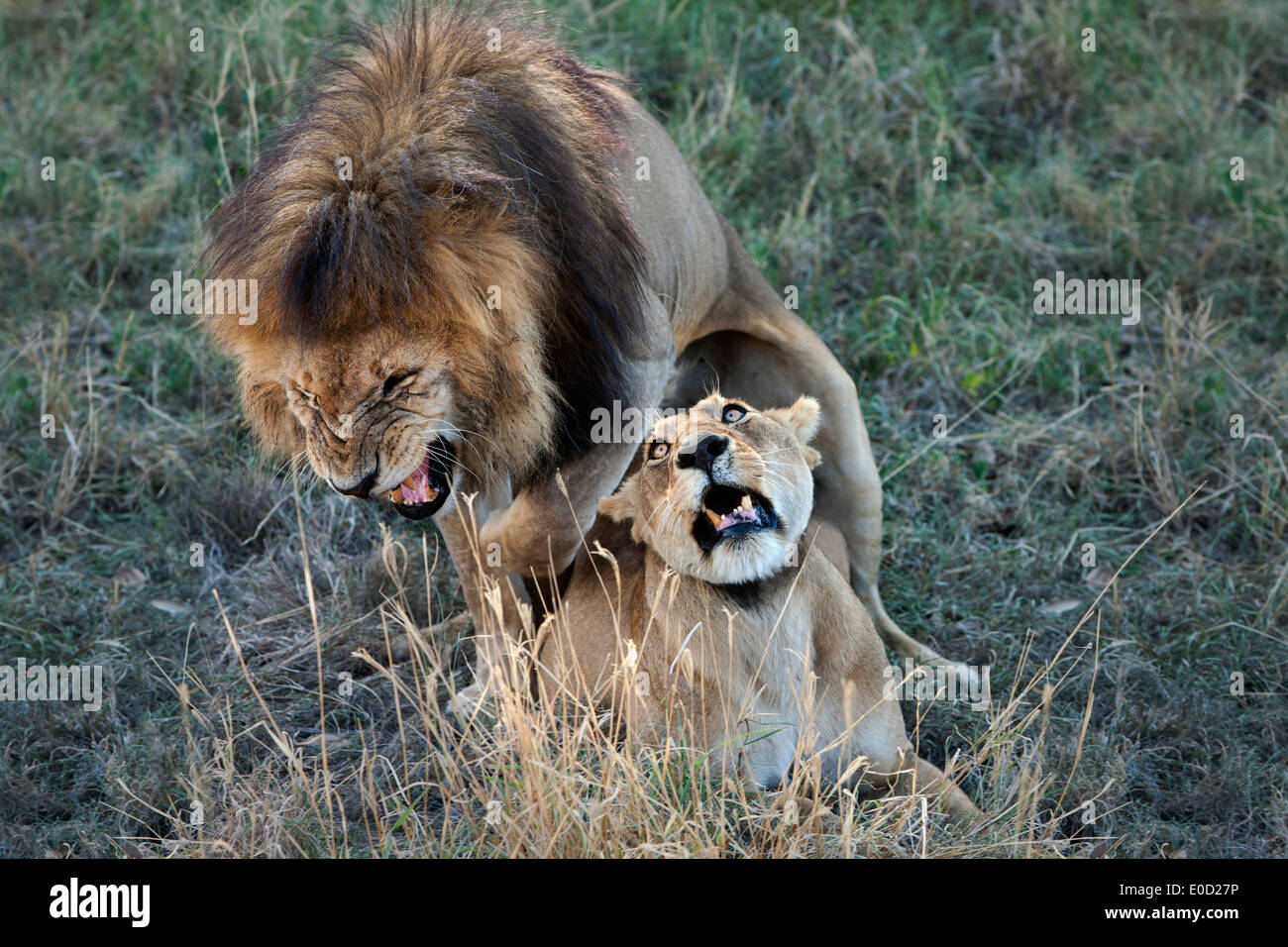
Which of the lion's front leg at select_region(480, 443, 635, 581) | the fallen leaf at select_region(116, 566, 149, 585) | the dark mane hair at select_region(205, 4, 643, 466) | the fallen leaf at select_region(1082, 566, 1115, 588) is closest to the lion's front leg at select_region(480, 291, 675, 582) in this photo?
the lion's front leg at select_region(480, 443, 635, 581)

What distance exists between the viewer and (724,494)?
13.1 feet

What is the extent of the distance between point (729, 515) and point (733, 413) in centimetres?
34

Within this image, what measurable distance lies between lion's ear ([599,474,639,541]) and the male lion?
0.54 feet

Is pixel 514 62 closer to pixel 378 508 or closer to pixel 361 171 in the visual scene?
pixel 361 171

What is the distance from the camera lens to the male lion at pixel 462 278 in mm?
3688

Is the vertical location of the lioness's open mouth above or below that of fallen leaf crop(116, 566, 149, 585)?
above

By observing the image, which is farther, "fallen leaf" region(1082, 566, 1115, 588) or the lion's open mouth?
"fallen leaf" region(1082, 566, 1115, 588)

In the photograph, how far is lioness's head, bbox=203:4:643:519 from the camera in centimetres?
368

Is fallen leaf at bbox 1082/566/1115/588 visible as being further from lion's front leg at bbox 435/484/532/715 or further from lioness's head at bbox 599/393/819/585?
lion's front leg at bbox 435/484/532/715

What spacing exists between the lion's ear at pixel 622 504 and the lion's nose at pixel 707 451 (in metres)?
0.42

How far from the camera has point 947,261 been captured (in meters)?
7.01

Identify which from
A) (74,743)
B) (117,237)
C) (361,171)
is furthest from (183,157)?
(361,171)

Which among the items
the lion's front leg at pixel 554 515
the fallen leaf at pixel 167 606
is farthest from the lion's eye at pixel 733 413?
the fallen leaf at pixel 167 606

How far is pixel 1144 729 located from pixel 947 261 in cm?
275
